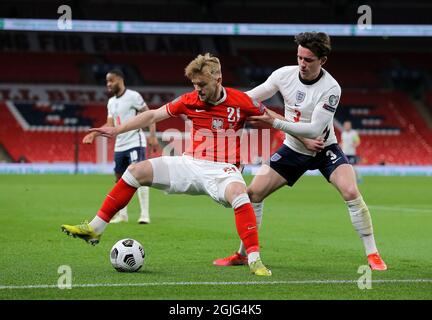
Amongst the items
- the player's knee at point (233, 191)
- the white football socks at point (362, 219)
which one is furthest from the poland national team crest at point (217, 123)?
the white football socks at point (362, 219)

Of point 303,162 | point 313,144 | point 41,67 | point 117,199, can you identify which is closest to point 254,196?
point 303,162

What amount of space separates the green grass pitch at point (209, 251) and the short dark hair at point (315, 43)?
7.03 ft

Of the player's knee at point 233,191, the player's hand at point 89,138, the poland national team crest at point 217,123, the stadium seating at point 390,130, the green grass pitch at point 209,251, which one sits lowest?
the stadium seating at point 390,130

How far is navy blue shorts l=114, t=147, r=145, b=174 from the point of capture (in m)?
14.2

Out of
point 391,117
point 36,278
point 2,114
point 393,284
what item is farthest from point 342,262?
point 391,117

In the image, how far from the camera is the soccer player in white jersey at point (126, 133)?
14.0m

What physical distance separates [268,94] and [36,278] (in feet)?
9.48

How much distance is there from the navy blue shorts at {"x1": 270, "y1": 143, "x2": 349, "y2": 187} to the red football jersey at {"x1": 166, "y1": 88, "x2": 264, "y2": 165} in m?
0.71

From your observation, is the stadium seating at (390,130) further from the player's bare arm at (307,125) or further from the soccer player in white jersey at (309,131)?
the player's bare arm at (307,125)

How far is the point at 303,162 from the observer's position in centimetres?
883

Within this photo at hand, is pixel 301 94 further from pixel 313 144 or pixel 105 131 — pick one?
pixel 105 131

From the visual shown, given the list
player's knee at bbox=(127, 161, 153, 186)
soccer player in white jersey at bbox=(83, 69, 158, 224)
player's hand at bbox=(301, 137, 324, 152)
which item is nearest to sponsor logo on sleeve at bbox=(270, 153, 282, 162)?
player's hand at bbox=(301, 137, 324, 152)

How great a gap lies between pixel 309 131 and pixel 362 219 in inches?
45.8

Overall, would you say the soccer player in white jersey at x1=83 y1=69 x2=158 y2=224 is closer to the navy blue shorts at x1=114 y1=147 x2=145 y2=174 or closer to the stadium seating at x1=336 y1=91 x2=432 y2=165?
the navy blue shorts at x1=114 y1=147 x2=145 y2=174
